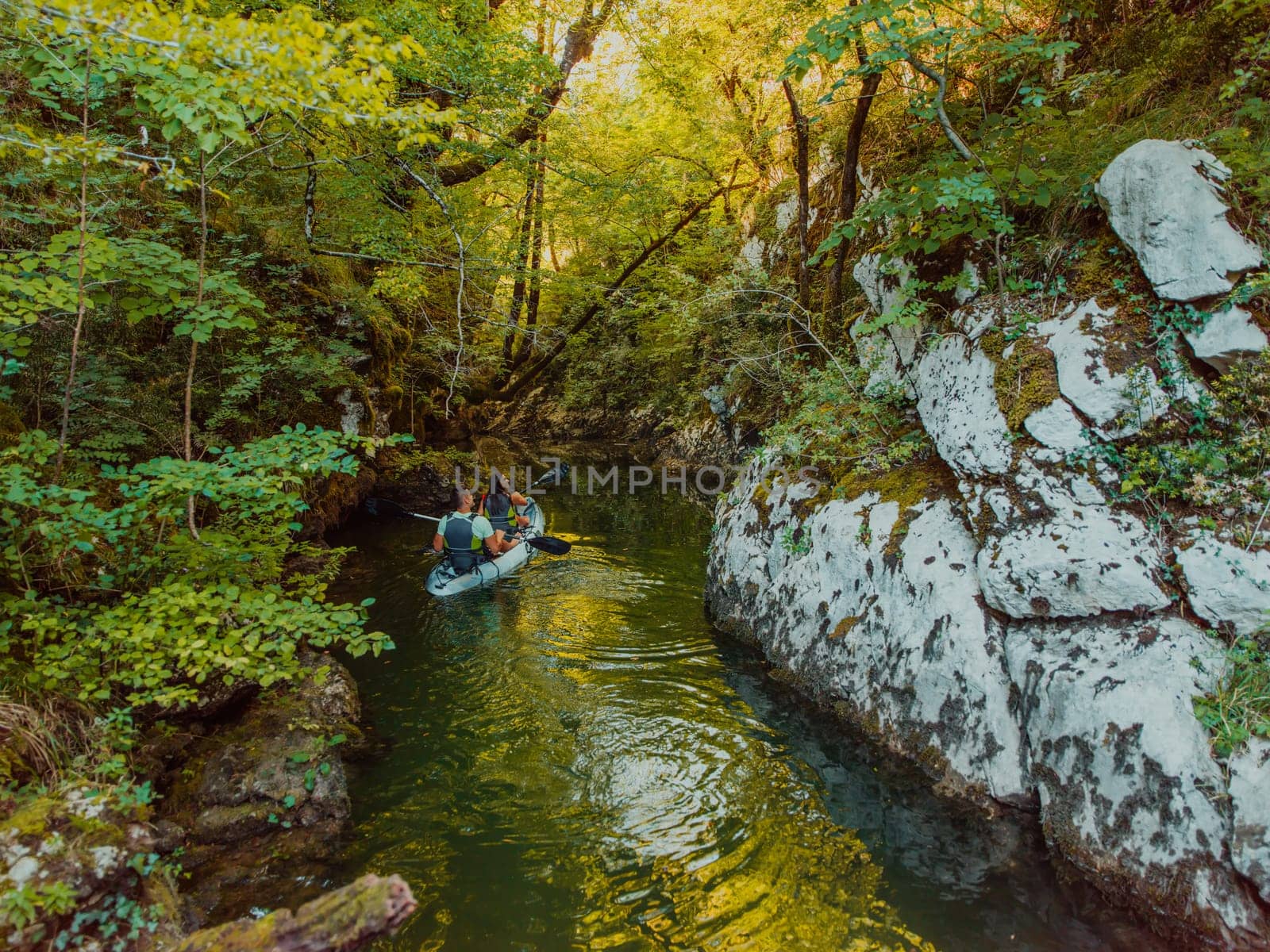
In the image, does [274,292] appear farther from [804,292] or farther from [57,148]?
[804,292]

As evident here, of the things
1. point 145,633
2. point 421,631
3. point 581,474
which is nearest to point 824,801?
point 145,633

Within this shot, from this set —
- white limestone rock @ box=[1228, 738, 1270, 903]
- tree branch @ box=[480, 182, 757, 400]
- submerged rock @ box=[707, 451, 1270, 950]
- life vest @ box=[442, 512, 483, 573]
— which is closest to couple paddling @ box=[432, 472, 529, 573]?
life vest @ box=[442, 512, 483, 573]

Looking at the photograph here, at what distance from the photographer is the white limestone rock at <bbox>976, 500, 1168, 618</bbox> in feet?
12.1

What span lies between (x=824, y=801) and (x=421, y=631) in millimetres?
4834

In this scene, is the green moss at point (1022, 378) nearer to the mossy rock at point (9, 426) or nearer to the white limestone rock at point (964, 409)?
the white limestone rock at point (964, 409)

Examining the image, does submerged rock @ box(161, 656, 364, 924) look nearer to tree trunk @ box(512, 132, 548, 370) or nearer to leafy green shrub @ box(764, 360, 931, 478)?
leafy green shrub @ box(764, 360, 931, 478)

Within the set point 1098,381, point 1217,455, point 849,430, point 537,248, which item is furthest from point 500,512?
point 1217,455

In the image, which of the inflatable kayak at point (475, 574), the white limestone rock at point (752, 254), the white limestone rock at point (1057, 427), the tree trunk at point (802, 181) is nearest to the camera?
the white limestone rock at point (1057, 427)

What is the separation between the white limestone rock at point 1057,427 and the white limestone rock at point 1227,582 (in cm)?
88

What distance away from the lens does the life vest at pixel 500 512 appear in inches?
391

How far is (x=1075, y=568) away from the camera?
3820 millimetres

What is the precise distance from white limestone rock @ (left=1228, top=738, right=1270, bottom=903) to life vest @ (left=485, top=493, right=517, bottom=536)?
27.8 ft

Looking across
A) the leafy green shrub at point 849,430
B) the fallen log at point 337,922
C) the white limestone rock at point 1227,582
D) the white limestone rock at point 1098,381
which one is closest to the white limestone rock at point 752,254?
the leafy green shrub at point 849,430

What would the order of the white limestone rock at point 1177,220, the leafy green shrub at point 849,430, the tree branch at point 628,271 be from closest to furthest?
the white limestone rock at point 1177,220 → the leafy green shrub at point 849,430 → the tree branch at point 628,271
